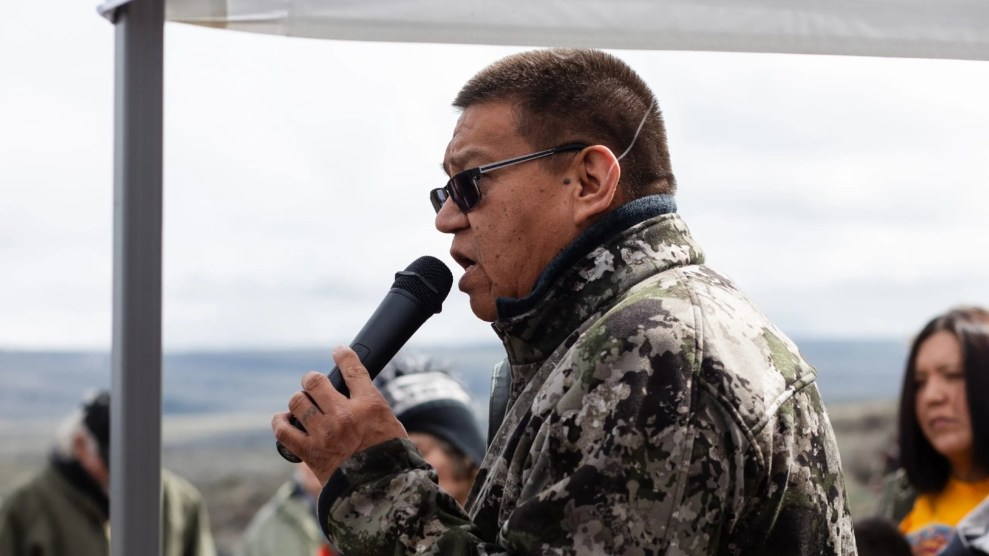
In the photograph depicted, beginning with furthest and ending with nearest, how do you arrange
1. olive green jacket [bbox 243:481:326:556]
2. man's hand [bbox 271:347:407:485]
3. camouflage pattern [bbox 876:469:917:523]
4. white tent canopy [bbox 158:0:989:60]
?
olive green jacket [bbox 243:481:326:556] < camouflage pattern [bbox 876:469:917:523] < white tent canopy [bbox 158:0:989:60] < man's hand [bbox 271:347:407:485]

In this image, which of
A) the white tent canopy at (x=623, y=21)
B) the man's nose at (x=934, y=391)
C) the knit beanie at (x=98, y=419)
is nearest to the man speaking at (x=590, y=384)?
the white tent canopy at (x=623, y=21)

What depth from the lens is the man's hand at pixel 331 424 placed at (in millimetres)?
1691

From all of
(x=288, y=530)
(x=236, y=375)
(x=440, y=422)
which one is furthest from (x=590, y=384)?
(x=236, y=375)

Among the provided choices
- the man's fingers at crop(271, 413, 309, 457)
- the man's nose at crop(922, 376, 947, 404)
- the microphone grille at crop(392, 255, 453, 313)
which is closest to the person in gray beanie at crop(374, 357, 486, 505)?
the man's nose at crop(922, 376, 947, 404)

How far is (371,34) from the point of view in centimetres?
218

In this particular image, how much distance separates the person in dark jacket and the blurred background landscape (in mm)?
10099

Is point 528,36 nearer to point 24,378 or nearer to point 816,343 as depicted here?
point 24,378

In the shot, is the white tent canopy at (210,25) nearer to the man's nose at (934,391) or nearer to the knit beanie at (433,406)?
the knit beanie at (433,406)

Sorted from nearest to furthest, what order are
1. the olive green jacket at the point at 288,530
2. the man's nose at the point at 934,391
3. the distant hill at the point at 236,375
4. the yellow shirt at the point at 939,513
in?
the yellow shirt at the point at 939,513 < the man's nose at the point at 934,391 < the olive green jacket at the point at 288,530 < the distant hill at the point at 236,375

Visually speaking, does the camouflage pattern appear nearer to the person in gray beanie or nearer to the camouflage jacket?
the person in gray beanie

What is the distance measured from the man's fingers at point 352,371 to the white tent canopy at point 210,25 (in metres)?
0.61

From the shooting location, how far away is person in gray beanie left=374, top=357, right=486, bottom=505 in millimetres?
3979

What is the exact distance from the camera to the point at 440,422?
4.03 metres

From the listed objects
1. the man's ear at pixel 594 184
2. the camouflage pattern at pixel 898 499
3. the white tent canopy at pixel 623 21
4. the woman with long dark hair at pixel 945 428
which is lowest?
the camouflage pattern at pixel 898 499
